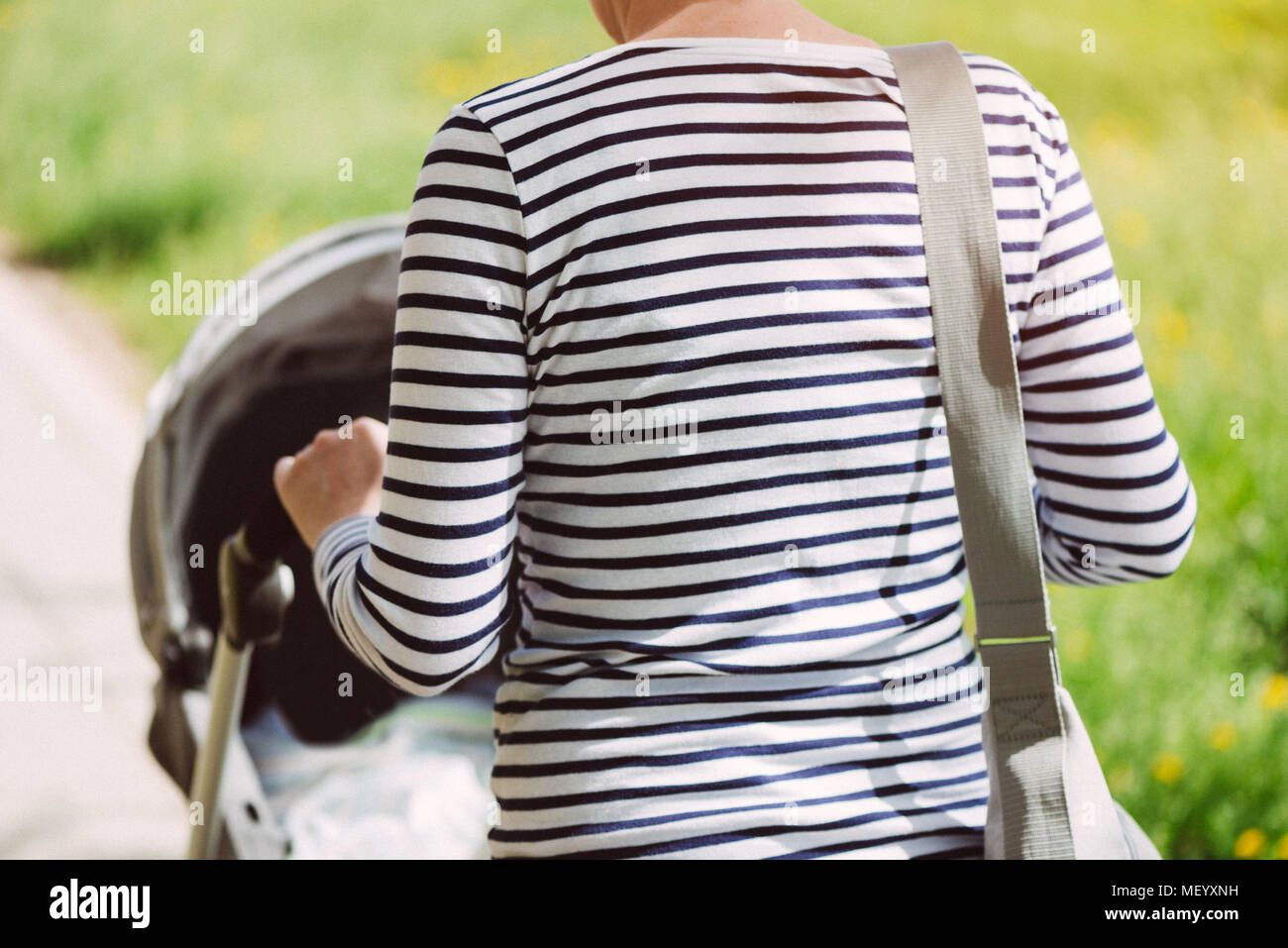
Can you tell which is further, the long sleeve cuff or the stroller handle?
the stroller handle

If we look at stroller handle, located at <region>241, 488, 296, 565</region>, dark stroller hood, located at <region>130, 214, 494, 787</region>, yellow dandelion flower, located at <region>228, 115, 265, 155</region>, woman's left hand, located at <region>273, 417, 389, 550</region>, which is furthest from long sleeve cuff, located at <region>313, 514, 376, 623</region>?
yellow dandelion flower, located at <region>228, 115, 265, 155</region>

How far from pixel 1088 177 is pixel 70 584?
2.77m

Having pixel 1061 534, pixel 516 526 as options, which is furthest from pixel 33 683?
pixel 1061 534

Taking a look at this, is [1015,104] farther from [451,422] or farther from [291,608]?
[291,608]

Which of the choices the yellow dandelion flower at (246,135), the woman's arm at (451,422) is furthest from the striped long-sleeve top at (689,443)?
the yellow dandelion flower at (246,135)

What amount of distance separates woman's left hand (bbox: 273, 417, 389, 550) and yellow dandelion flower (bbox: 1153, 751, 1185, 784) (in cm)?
168

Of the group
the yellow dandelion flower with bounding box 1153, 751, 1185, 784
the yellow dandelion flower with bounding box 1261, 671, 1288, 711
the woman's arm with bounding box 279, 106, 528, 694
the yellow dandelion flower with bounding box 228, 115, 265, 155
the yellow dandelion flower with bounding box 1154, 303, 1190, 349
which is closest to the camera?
the woman's arm with bounding box 279, 106, 528, 694

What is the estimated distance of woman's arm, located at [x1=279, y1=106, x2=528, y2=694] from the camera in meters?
0.86

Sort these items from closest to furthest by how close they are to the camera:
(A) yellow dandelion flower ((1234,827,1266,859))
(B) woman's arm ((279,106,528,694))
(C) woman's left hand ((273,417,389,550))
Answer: (B) woman's arm ((279,106,528,694)) → (C) woman's left hand ((273,417,389,550)) → (A) yellow dandelion flower ((1234,827,1266,859))

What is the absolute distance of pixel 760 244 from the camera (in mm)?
898

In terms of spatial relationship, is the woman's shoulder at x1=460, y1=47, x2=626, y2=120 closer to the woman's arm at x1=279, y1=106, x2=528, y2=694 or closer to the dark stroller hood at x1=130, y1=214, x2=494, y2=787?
the woman's arm at x1=279, y1=106, x2=528, y2=694

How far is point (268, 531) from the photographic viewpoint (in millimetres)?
1321

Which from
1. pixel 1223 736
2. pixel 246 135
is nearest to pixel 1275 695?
pixel 1223 736
